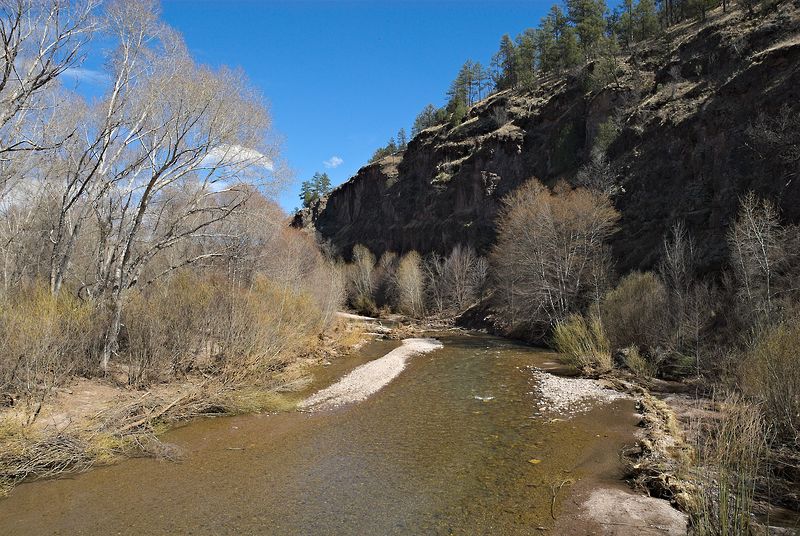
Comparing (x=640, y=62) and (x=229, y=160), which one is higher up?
(x=640, y=62)

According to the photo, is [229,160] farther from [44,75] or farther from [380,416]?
[380,416]

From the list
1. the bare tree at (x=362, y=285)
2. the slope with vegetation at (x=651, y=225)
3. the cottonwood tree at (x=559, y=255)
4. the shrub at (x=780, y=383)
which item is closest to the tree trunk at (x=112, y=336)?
the slope with vegetation at (x=651, y=225)

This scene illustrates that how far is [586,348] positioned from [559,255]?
480 inches

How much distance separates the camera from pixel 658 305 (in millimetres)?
20516

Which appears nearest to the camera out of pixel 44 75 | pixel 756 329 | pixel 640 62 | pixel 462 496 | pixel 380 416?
pixel 462 496

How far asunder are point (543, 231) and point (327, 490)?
87.2 ft

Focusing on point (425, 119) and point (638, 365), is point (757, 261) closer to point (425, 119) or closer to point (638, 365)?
point (638, 365)

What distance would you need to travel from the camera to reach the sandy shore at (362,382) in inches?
603

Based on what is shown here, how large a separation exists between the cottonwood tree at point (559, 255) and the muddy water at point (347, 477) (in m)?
16.0

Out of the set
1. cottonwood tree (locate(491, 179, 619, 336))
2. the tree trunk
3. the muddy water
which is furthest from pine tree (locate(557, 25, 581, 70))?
the tree trunk

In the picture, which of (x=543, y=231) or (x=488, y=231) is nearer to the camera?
(x=543, y=231)

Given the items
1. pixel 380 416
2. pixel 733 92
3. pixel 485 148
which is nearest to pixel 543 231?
pixel 733 92

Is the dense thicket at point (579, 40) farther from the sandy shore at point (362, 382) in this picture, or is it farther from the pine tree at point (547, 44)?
the sandy shore at point (362, 382)

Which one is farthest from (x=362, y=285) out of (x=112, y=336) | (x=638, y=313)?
(x=112, y=336)
